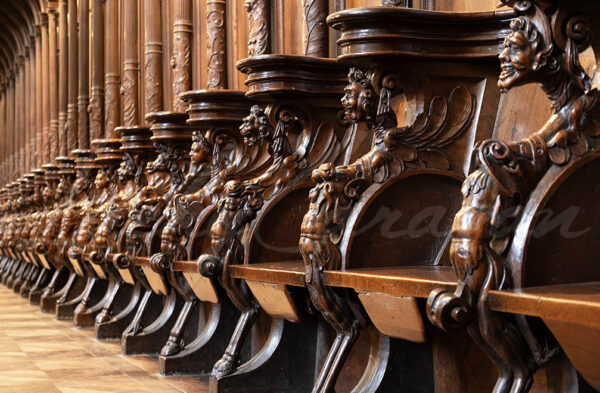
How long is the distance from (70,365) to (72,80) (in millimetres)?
9079

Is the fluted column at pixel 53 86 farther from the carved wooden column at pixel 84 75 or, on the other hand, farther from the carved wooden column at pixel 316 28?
the carved wooden column at pixel 316 28

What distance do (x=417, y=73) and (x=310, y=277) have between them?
741 mm

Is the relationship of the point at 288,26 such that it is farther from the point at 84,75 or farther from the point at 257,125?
the point at 84,75

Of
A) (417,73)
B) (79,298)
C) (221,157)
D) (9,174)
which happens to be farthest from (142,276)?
(9,174)

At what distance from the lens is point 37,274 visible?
395 inches

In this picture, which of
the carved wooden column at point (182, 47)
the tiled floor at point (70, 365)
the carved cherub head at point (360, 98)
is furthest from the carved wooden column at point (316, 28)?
the carved wooden column at point (182, 47)

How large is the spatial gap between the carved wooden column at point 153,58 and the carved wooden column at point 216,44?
1902 millimetres

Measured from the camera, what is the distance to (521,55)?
2168 mm

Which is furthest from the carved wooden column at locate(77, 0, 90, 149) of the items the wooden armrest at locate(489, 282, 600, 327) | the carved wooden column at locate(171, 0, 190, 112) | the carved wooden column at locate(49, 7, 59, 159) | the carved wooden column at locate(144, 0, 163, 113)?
the wooden armrest at locate(489, 282, 600, 327)

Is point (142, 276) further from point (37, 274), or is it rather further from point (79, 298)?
point (37, 274)

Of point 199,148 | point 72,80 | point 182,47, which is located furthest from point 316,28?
point 72,80

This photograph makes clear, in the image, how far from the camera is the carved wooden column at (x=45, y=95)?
15680 millimetres

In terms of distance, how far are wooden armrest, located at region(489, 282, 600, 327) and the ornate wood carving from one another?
6 centimetres

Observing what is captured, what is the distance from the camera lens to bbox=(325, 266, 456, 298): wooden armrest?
2.30 metres
